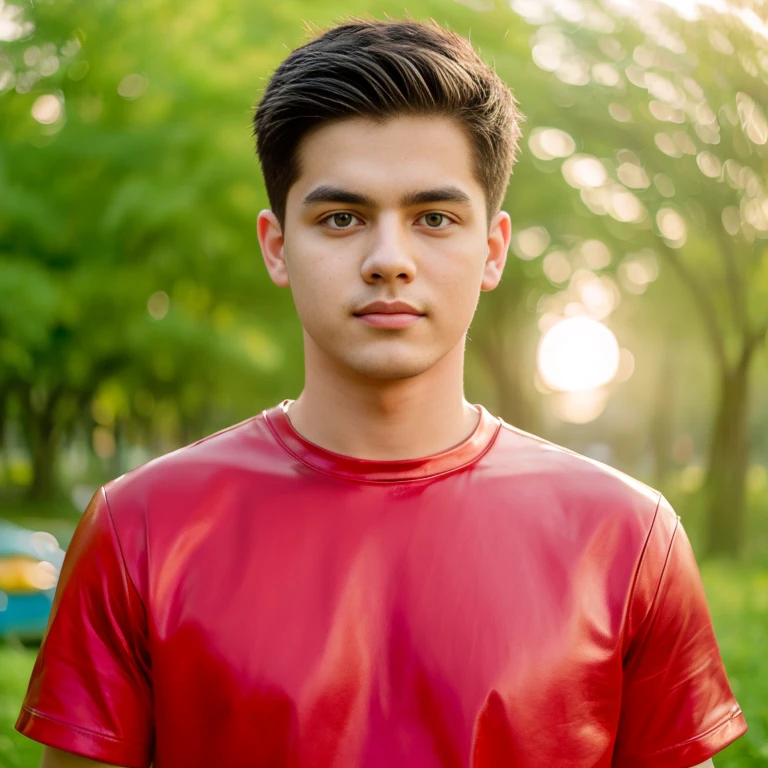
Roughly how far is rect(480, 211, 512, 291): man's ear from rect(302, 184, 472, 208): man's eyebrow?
11.3 inches

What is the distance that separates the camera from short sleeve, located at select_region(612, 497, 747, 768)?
242 cm

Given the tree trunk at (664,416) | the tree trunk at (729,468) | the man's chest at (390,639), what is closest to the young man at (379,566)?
the man's chest at (390,639)

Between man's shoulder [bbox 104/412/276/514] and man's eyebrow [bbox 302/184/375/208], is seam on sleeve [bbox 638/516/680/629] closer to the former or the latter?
man's shoulder [bbox 104/412/276/514]

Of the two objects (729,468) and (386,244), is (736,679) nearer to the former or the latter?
(386,244)

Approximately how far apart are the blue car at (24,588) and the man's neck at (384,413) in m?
8.44

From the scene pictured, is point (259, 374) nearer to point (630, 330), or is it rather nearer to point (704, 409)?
point (630, 330)

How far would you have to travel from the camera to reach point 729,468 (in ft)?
54.7

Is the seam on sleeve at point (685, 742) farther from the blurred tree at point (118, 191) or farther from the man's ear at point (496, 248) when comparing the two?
the blurred tree at point (118, 191)

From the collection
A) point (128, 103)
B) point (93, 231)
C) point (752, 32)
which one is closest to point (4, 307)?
point (93, 231)

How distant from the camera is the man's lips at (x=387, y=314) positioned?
2318 millimetres

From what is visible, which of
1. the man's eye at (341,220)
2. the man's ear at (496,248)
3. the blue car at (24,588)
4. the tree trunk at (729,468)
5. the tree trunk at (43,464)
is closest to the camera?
the man's eye at (341,220)

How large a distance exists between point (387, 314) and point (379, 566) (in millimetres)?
565

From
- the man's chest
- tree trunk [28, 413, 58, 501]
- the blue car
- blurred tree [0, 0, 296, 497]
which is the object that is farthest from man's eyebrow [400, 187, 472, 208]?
tree trunk [28, 413, 58, 501]

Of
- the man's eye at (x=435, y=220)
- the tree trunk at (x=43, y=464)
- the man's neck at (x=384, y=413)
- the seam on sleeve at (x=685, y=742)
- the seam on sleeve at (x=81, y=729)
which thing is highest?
the man's eye at (x=435, y=220)
